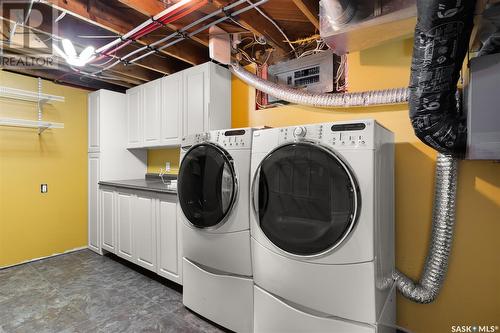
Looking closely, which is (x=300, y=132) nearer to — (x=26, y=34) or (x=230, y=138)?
(x=230, y=138)

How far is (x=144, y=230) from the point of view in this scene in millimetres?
2633

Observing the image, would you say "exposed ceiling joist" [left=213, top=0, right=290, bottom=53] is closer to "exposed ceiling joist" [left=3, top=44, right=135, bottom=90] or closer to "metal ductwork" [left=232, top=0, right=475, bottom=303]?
"metal ductwork" [left=232, top=0, right=475, bottom=303]

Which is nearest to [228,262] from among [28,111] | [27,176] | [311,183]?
[311,183]

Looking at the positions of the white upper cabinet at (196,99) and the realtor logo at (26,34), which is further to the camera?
the white upper cabinet at (196,99)

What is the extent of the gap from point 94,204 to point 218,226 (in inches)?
98.9

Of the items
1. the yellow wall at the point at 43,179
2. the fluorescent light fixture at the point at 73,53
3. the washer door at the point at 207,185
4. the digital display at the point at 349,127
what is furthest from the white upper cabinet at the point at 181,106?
the digital display at the point at 349,127

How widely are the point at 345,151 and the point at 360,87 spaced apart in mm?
913

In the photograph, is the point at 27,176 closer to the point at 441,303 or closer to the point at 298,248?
the point at 298,248

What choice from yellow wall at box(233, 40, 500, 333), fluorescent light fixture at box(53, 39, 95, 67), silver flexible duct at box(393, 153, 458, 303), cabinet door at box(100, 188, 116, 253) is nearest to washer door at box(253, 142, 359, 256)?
silver flexible duct at box(393, 153, 458, 303)

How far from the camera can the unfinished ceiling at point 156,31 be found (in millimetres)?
1762

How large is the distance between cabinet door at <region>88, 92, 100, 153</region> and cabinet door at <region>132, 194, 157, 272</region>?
4.04 feet

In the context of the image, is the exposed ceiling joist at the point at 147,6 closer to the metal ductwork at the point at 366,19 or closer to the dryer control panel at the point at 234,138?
the dryer control panel at the point at 234,138

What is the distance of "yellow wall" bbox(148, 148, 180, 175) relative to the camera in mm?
3293

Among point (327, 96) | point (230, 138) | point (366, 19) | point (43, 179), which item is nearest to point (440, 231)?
point (327, 96)
